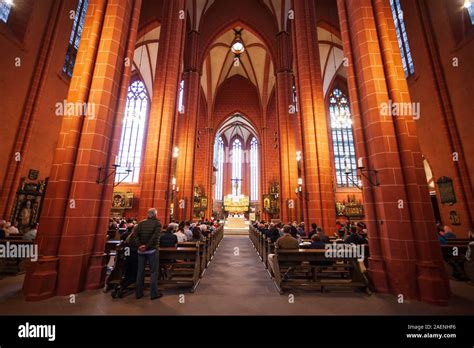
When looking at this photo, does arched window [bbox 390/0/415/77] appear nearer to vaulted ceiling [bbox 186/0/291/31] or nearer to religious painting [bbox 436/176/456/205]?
religious painting [bbox 436/176/456/205]

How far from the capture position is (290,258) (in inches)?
163

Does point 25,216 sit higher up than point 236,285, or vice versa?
point 25,216

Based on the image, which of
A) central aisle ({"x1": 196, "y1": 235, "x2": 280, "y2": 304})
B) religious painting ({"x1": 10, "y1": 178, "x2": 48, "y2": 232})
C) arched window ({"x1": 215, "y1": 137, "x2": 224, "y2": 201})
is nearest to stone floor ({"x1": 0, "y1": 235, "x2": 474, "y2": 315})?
central aisle ({"x1": 196, "y1": 235, "x2": 280, "y2": 304})

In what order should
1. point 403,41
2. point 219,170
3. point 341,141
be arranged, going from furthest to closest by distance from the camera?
point 219,170, point 341,141, point 403,41

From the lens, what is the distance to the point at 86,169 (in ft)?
13.2

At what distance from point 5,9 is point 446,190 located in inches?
790

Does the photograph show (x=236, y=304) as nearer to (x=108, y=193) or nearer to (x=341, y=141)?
(x=108, y=193)

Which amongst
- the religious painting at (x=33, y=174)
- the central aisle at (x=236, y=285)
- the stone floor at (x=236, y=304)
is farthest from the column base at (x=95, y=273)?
the religious painting at (x=33, y=174)

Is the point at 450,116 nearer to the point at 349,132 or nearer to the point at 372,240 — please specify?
the point at 372,240

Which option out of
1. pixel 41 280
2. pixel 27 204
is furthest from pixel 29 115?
pixel 41 280

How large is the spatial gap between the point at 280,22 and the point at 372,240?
1719cm

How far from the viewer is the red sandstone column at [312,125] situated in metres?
7.70
